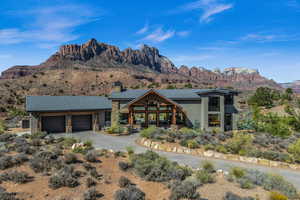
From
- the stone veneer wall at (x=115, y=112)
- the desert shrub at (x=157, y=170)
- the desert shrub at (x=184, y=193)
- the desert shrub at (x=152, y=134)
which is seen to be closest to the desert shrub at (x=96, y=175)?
the desert shrub at (x=157, y=170)

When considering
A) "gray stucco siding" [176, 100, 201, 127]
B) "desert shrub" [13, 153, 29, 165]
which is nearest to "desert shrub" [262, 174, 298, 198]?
"desert shrub" [13, 153, 29, 165]

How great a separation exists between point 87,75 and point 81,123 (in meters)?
58.9

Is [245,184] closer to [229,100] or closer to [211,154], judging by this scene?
[211,154]

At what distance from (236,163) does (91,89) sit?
2566 inches

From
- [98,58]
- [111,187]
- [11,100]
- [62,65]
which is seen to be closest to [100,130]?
[111,187]

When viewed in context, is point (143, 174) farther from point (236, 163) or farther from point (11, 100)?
point (11, 100)

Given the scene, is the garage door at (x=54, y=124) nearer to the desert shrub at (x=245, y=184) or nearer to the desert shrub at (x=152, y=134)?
the desert shrub at (x=152, y=134)

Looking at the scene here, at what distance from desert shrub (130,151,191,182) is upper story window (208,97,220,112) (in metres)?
15.3

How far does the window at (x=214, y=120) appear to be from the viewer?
24.8 metres

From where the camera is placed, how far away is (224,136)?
18797 mm

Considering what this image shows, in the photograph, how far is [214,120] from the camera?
83.5 ft

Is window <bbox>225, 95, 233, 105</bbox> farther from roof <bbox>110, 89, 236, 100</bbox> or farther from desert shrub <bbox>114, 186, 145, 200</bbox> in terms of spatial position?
desert shrub <bbox>114, 186, 145, 200</bbox>

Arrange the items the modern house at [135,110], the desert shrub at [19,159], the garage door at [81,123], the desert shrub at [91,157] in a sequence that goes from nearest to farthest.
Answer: the desert shrub at [19,159] < the desert shrub at [91,157] < the modern house at [135,110] < the garage door at [81,123]

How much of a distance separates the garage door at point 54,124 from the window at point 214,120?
62.9 feet
